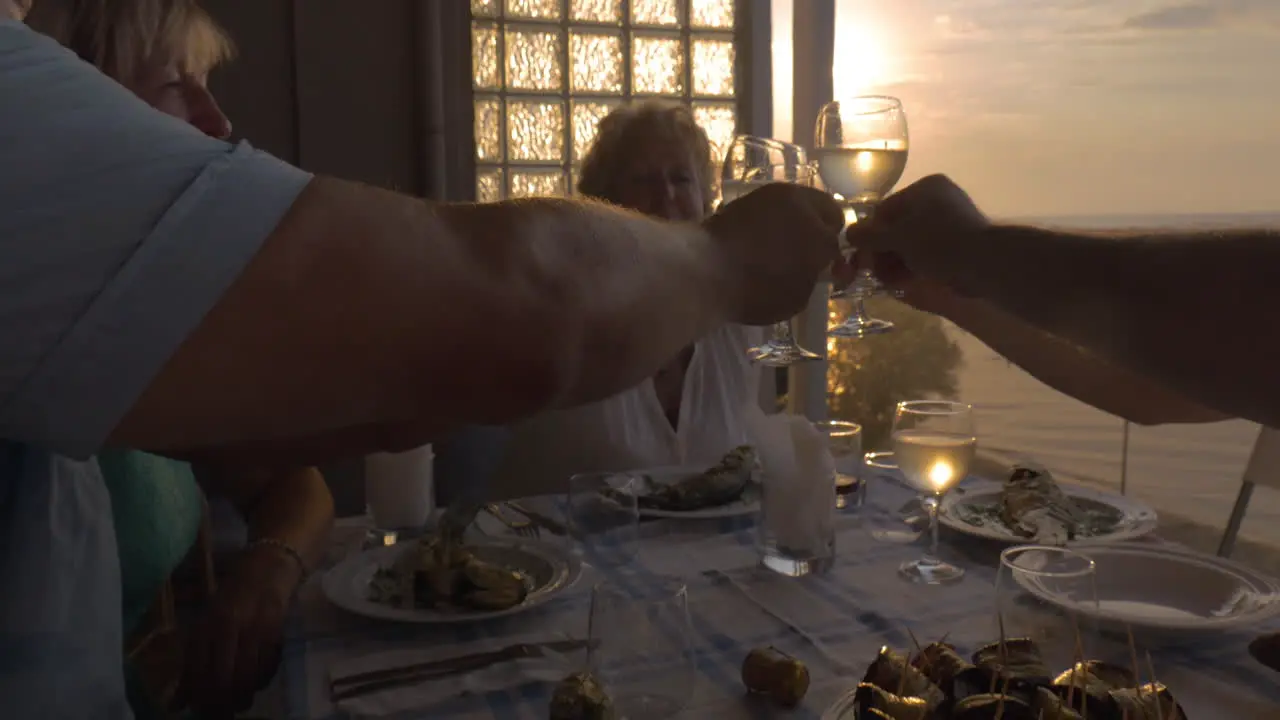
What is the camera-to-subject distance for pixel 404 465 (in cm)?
124

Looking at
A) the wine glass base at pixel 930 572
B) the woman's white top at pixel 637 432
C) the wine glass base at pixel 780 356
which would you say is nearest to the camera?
the wine glass base at pixel 930 572

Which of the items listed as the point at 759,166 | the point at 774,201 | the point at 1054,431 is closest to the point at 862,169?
the point at 759,166

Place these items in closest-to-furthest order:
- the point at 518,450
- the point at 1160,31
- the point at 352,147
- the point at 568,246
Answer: the point at 568,246 < the point at 518,450 < the point at 352,147 < the point at 1160,31

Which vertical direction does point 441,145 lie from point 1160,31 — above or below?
below

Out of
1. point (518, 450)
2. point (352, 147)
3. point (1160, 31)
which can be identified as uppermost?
point (1160, 31)

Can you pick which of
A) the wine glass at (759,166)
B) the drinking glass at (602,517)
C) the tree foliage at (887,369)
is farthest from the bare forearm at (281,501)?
the tree foliage at (887,369)

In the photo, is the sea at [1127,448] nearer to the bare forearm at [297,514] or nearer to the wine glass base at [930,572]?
the wine glass base at [930,572]

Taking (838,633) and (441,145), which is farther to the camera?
(441,145)

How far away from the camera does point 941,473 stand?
1114 millimetres

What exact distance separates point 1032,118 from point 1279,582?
229 cm

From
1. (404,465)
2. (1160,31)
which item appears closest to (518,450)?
(404,465)

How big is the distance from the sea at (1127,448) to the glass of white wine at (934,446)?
137 centimetres

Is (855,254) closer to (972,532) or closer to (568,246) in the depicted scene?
(972,532)

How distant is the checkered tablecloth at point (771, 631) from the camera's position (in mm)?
748
